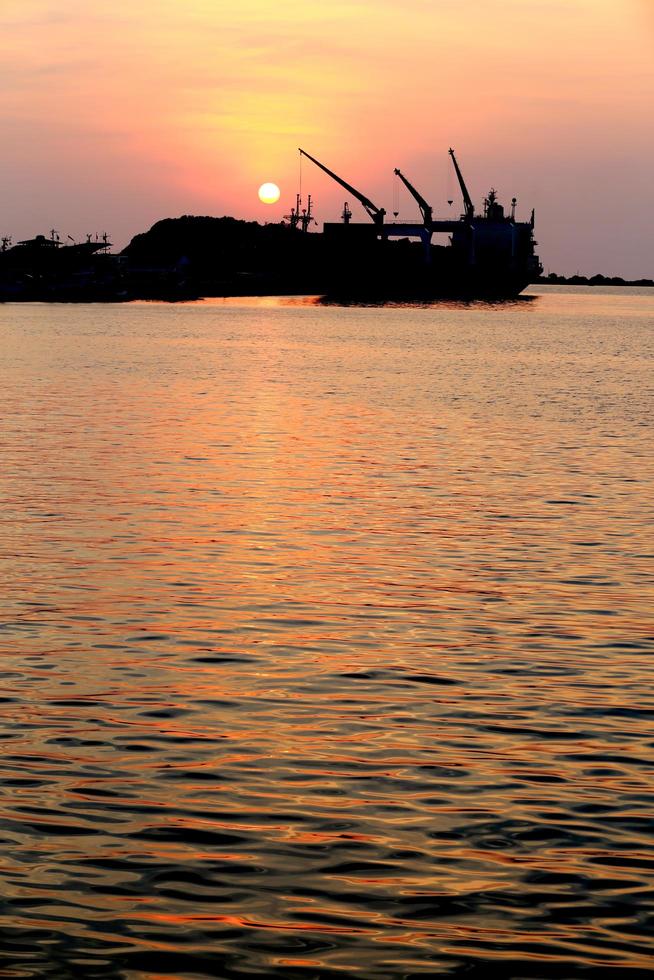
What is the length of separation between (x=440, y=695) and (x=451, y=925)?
519cm

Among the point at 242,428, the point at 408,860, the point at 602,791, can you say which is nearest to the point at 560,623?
the point at 602,791

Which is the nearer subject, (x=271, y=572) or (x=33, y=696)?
(x=33, y=696)

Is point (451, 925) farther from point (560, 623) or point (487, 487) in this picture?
point (487, 487)

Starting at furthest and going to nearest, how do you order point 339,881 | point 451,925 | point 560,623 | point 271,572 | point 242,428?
1. point 242,428
2. point 271,572
3. point 560,623
4. point 339,881
5. point 451,925

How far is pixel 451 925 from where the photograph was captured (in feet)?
27.1

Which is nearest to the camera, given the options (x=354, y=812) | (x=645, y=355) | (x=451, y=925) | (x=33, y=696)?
(x=451, y=925)

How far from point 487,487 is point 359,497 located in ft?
10.2

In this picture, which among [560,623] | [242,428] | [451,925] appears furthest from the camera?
[242,428]

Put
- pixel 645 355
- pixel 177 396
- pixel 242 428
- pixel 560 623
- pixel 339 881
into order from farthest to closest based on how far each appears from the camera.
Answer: pixel 645 355
pixel 177 396
pixel 242 428
pixel 560 623
pixel 339 881

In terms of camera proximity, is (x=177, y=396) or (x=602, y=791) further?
(x=177, y=396)

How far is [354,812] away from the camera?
33.2 ft

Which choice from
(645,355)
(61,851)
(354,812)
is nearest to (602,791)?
(354,812)

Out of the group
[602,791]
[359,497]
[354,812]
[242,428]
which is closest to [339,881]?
[354,812]

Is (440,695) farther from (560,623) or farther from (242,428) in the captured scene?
(242,428)
